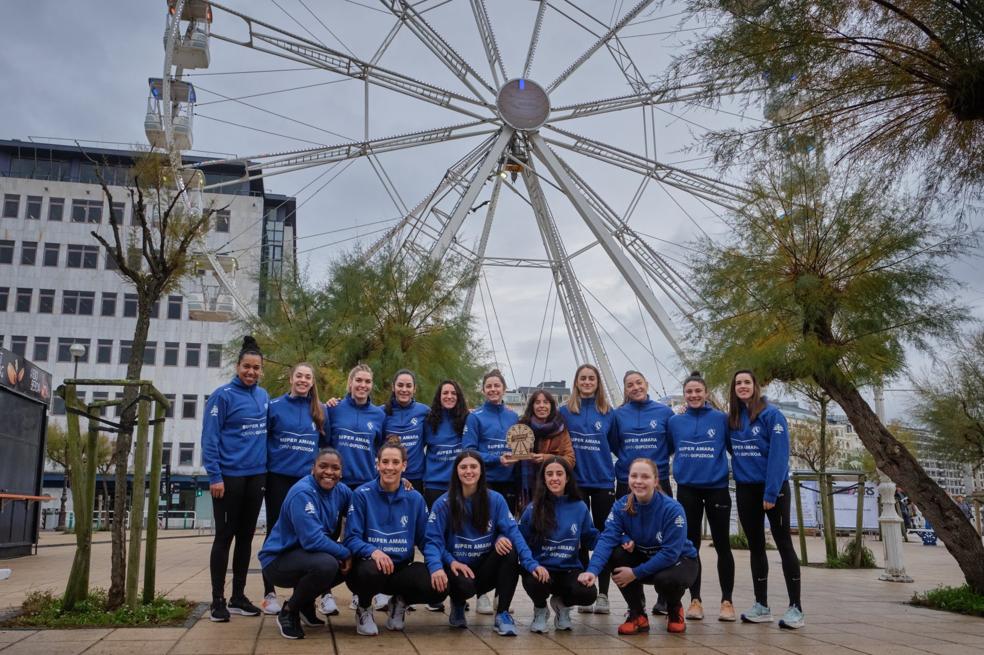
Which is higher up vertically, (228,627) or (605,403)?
(605,403)

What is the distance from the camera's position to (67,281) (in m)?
48.7

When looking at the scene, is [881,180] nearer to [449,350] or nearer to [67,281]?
[449,350]

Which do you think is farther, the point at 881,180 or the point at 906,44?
the point at 881,180

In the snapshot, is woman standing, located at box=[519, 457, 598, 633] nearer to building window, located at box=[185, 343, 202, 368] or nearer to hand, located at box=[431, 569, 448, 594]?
hand, located at box=[431, 569, 448, 594]

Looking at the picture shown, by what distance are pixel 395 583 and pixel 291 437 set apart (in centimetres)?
151

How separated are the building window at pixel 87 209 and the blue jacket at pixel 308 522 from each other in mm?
48467

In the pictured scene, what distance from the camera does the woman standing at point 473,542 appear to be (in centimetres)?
572

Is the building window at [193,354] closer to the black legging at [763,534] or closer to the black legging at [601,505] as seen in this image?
the black legging at [601,505]

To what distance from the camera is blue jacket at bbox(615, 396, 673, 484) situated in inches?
276

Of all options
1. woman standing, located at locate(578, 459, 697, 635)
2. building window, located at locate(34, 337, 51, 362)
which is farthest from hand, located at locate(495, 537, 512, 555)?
building window, located at locate(34, 337, 51, 362)

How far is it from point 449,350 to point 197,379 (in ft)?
124

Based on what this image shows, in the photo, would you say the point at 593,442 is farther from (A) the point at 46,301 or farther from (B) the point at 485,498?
(A) the point at 46,301

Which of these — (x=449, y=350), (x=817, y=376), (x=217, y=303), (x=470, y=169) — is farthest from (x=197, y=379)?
(x=817, y=376)

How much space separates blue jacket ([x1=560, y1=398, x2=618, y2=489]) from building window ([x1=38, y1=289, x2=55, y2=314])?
4813cm
